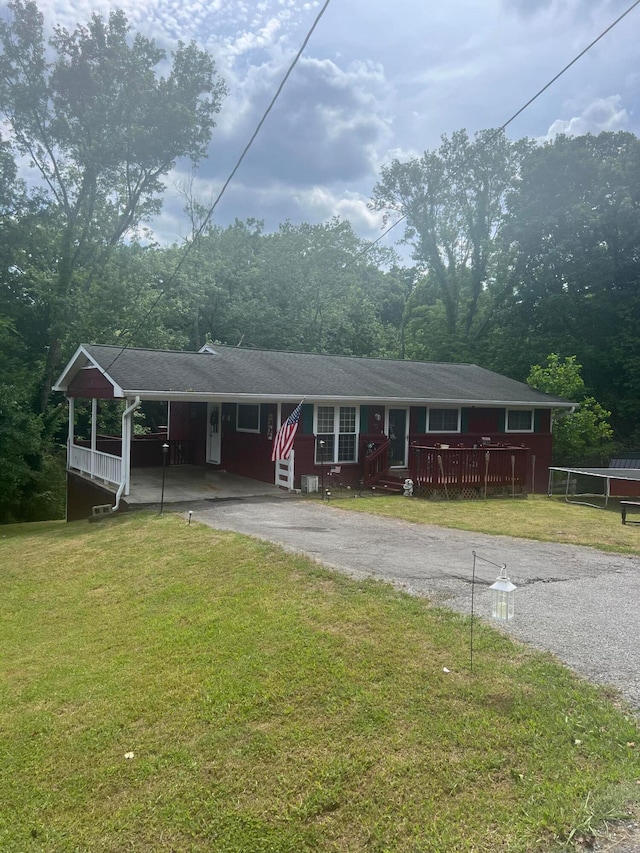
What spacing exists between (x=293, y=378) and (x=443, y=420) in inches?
176

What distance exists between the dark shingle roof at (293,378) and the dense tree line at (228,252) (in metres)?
3.43

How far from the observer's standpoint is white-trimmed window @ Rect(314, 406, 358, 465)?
13.7 meters

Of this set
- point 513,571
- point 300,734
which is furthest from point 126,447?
point 300,734

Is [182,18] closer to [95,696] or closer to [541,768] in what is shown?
[95,696]

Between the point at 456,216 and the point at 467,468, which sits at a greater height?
the point at 456,216

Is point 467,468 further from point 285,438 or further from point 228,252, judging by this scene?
point 228,252

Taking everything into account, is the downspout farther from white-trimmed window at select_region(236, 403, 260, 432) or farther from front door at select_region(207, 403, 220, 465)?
front door at select_region(207, 403, 220, 465)

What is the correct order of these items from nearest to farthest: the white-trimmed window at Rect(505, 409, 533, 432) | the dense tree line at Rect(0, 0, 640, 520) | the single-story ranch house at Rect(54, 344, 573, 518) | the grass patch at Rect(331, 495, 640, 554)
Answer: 1. the grass patch at Rect(331, 495, 640, 554)
2. the single-story ranch house at Rect(54, 344, 573, 518)
3. the white-trimmed window at Rect(505, 409, 533, 432)
4. the dense tree line at Rect(0, 0, 640, 520)

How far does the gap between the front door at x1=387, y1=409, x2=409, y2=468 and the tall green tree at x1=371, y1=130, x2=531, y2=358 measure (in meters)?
17.7

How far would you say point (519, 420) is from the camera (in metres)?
17.3

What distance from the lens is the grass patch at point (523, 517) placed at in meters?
8.81

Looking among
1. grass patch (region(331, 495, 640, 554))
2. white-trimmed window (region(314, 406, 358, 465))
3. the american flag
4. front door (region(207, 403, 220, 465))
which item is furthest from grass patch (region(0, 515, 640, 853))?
front door (region(207, 403, 220, 465))

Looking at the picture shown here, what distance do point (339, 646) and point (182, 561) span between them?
3.52 m

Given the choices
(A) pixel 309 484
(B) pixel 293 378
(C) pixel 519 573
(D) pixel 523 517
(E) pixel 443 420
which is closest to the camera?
(C) pixel 519 573
